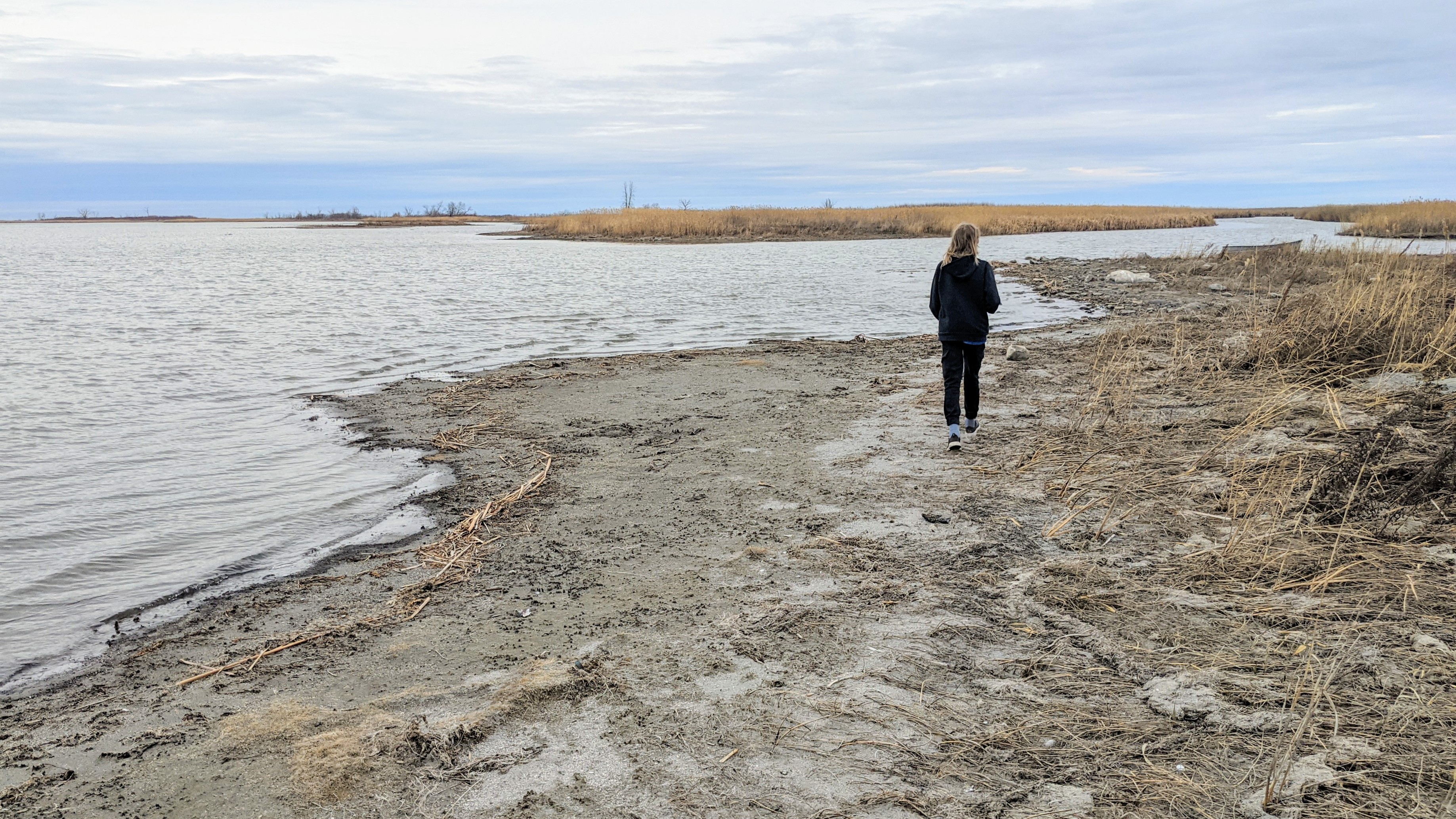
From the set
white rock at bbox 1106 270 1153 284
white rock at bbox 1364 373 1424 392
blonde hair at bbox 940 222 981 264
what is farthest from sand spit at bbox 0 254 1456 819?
white rock at bbox 1106 270 1153 284

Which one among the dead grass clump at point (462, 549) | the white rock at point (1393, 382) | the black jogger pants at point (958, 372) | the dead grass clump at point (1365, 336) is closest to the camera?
the dead grass clump at point (462, 549)

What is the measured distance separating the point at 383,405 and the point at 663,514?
5.61 meters

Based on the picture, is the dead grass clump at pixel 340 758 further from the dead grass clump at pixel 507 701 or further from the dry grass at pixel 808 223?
the dry grass at pixel 808 223

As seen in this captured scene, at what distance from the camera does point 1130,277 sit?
78.4 feet

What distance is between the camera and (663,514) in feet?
19.8

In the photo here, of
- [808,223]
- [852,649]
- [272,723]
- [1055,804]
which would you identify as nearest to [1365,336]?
[852,649]

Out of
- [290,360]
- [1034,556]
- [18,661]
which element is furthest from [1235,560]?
[290,360]

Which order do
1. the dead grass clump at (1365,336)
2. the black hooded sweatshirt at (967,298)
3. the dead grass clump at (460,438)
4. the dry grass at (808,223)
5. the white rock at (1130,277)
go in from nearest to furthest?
the black hooded sweatshirt at (967,298), the dead grass clump at (460,438), the dead grass clump at (1365,336), the white rock at (1130,277), the dry grass at (808,223)

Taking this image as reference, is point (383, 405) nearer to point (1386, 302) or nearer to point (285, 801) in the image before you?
point (285, 801)

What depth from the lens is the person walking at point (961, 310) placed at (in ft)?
24.2

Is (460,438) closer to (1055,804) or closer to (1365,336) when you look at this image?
(1055,804)

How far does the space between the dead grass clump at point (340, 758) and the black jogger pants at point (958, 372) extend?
533cm

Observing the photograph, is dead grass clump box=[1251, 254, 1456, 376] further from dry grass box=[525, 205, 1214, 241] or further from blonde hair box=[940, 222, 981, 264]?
dry grass box=[525, 205, 1214, 241]

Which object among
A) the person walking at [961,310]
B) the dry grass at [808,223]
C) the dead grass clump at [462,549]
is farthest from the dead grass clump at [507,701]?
the dry grass at [808,223]
